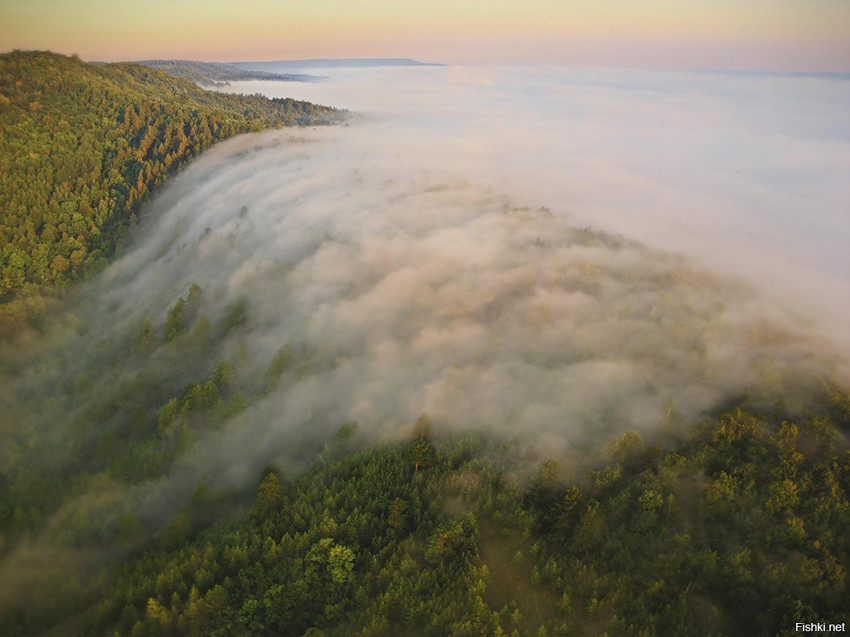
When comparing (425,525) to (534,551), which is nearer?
(534,551)

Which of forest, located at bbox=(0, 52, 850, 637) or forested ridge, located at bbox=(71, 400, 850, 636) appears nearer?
forested ridge, located at bbox=(71, 400, 850, 636)

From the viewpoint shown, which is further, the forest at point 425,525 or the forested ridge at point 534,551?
the forest at point 425,525

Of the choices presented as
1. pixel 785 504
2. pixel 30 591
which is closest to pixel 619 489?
pixel 785 504

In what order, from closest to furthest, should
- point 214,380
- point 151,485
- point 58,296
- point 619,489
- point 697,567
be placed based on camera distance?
point 697,567
point 619,489
point 151,485
point 214,380
point 58,296

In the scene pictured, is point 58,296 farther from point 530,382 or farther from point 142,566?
point 530,382

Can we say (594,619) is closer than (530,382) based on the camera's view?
Yes

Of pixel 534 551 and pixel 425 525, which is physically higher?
pixel 534 551

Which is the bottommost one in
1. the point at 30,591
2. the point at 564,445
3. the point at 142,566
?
the point at 30,591

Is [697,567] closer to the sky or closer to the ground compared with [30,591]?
closer to the sky
